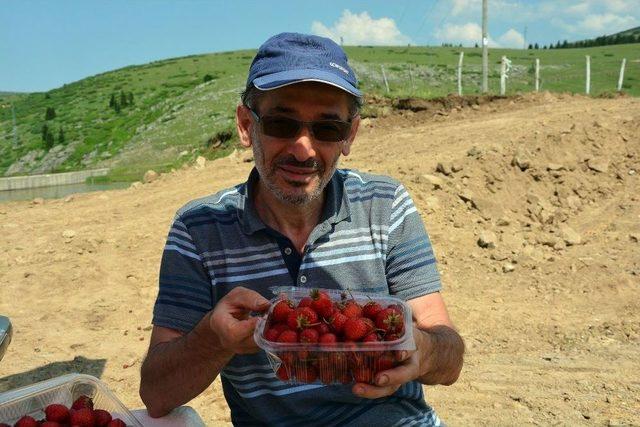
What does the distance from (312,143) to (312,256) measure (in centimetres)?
40

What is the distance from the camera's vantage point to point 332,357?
5.78 feet

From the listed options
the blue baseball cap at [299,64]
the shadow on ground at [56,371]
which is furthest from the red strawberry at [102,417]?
the shadow on ground at [56,371]

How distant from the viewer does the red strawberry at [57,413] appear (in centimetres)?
192

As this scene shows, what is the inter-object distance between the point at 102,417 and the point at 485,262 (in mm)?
6763

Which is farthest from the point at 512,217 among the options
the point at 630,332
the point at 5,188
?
the point at 5,188

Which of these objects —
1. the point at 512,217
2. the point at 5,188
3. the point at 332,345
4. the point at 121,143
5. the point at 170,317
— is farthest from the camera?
the point at 121,143

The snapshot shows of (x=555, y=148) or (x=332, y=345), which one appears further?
(x=555, y=148)

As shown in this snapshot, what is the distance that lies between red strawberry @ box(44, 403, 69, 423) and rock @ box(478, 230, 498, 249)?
705 cm

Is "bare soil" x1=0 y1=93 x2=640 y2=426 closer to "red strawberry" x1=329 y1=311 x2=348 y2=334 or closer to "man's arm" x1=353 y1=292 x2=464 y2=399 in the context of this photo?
"man's arm" x1=353 y1=292 x2=464 y2=399

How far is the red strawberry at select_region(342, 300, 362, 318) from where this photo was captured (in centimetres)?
187

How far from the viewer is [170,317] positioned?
2.22m

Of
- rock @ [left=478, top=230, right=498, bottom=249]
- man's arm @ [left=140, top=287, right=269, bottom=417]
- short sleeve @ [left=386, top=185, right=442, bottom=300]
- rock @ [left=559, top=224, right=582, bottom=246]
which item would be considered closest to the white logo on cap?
short sleeve @ [left=386, top=185, right=442, bottom=300]

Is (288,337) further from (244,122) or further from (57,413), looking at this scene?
(244,122)

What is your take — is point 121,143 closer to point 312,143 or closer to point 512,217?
point 512,217
